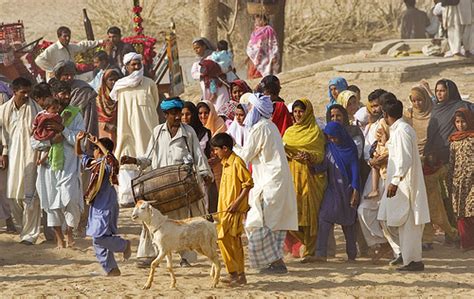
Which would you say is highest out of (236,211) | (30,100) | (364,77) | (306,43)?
(306,43)

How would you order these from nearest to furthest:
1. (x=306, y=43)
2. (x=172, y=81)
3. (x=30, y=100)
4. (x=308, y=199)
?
(x=308, y=199)
(x=30, y=100)
(x=172, y=81)
(x=306, y=43)

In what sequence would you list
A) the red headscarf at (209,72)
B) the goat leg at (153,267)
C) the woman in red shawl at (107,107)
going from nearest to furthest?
the goat leg at (153,267) → the woman in red shawl at (107,107) → the red headscarf at (209,72)

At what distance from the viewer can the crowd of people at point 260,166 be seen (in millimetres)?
10578

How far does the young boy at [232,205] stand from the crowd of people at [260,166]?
0.01 metres

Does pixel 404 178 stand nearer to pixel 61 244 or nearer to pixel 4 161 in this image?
pixel 61 244

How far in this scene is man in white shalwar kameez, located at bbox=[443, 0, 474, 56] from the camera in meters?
19.7

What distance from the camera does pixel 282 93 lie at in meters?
19.1

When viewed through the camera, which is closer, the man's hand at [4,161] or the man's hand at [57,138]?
the man's hand at [57,138]

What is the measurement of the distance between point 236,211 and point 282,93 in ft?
29.3

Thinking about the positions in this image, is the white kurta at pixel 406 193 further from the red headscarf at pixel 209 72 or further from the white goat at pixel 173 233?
the red headscarf at pixel 209 72

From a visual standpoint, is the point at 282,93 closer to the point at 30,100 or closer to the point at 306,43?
the point at 30,100

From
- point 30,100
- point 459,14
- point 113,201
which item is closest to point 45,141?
point 30,100

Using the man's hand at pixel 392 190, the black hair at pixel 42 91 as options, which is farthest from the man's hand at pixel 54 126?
the man's hand at pixel 392 190

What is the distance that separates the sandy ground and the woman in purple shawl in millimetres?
325
